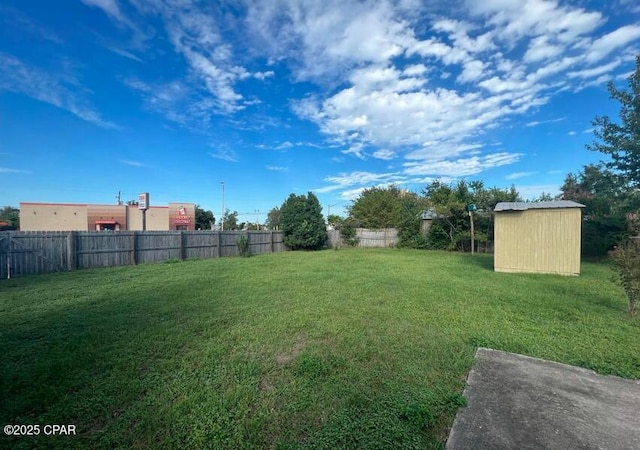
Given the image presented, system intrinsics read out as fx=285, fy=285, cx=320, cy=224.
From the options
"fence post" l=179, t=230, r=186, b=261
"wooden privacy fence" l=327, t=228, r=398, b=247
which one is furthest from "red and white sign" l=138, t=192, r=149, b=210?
"wooden privacy fence" l=327, t=228, r=398, b=247

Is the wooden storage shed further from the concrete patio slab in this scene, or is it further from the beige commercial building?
the beige commercial building

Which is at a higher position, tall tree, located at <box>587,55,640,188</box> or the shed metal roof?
tall tree, located at <box>587,55,640,188</box>

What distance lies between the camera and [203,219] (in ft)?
139

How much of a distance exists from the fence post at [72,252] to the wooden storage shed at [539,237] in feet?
46.2

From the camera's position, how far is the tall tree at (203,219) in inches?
1630

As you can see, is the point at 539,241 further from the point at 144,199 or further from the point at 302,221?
the point at 144,199

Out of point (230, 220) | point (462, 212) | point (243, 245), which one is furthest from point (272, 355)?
point (230, 220)

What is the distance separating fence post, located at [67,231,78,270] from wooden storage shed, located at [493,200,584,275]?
14073 mm

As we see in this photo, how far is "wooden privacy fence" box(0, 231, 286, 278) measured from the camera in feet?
27.5

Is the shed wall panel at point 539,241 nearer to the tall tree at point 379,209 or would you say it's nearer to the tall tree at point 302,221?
the tall tree at point 302,221

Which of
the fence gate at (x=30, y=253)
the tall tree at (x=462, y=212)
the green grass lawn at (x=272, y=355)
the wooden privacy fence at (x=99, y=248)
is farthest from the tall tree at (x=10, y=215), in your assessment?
the tall tree at (x=462, y=212)

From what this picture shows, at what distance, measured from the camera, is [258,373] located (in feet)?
9.02

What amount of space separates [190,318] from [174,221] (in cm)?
3368

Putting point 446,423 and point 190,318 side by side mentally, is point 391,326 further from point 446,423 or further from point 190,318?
point 190,318
